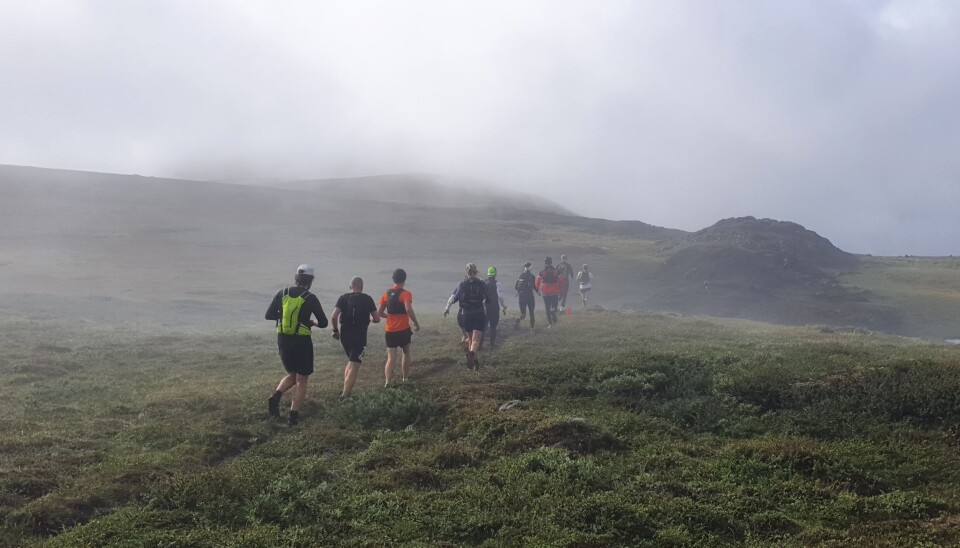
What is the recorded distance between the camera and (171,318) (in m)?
35.7

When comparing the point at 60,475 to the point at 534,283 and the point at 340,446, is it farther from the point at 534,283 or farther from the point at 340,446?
the point at 534,283

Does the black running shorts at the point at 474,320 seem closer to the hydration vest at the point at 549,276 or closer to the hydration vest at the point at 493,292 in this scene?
the hydration vest at the point at 493,292

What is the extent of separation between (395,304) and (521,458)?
573 centimetres

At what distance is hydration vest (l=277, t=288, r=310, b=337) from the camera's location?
35.7ft

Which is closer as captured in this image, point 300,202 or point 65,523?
point 65,523

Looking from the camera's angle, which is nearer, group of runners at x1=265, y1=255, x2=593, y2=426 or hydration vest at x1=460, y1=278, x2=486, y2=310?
group of runners at x1=265, y1=255, x2=593, y2=426

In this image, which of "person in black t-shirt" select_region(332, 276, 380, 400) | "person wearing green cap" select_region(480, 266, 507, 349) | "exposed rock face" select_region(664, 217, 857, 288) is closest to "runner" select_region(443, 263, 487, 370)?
"person in black t-shirt" select_region(332, 276, 380, 400)

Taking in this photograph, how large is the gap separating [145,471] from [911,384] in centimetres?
964

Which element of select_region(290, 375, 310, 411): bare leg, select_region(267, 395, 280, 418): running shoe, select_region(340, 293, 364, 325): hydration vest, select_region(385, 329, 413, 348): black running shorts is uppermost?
select_region(340, 293, 364, 325): hydration vest

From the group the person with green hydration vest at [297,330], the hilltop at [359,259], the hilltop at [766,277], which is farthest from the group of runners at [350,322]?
the hilltop at [766,277]

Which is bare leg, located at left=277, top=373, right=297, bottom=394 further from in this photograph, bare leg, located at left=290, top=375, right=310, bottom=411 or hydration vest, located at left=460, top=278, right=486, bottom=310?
hydration vest, located at left=460, top=278, right=486, bottom=310

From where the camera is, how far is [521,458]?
7.83 m

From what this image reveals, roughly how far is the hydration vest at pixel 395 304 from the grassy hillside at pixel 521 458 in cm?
142

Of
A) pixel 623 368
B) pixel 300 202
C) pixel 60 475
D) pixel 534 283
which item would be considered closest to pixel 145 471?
pixel 60 475
